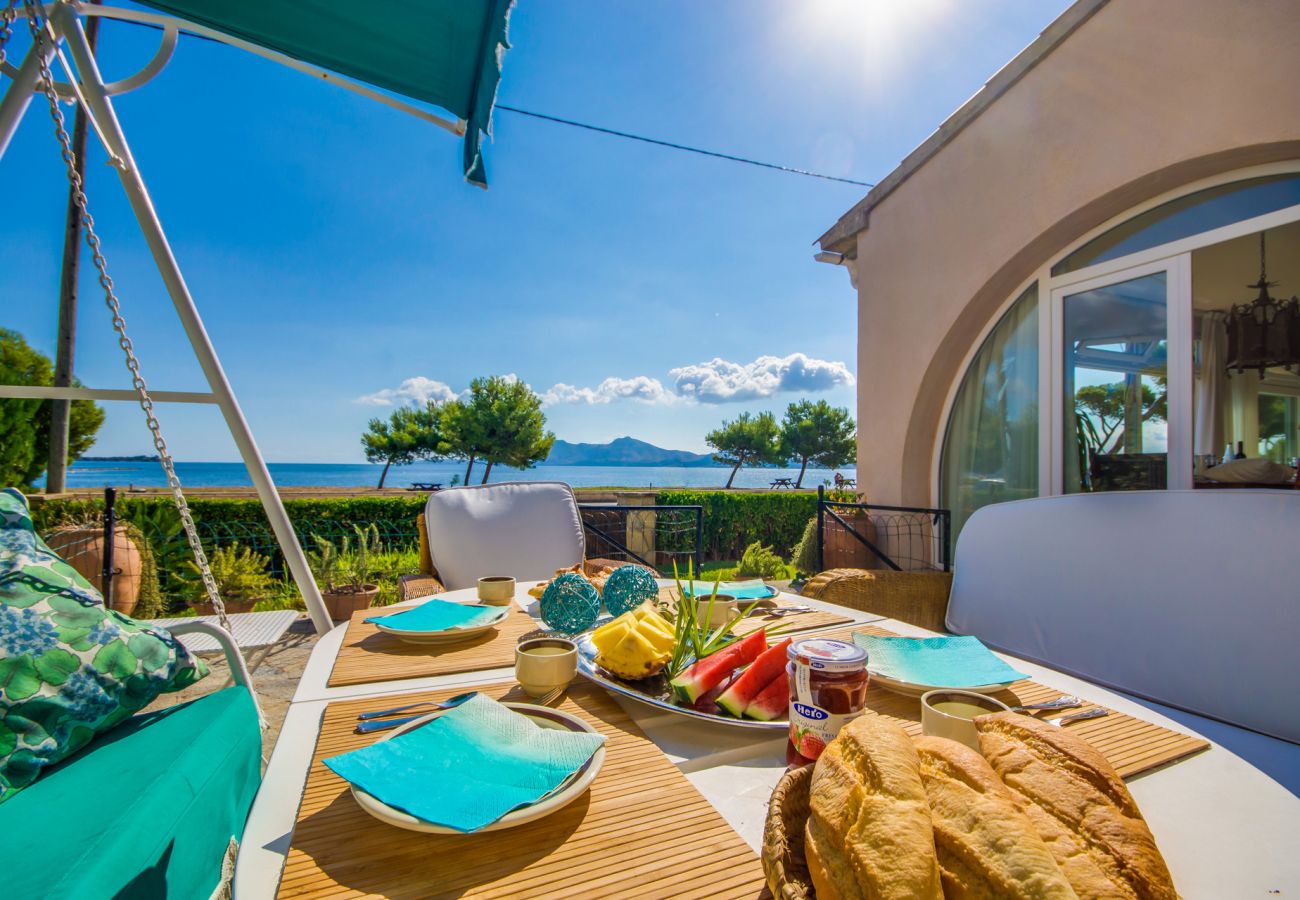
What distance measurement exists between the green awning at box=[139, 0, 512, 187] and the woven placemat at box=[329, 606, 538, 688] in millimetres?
1558

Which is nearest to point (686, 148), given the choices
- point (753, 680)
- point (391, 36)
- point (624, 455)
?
point (391, 36)

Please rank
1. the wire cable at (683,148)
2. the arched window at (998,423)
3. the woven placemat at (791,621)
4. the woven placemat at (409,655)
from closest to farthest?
the woven placemat at (409,655)
the woven placemat at (791,621)
the arched window at (998,423)
the wire cable at (683,148)

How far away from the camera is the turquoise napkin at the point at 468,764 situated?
559 millimetres

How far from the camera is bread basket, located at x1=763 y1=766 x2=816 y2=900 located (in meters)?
0.38

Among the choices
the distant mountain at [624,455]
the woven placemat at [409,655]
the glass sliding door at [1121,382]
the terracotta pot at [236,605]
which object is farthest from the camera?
the distant mountain at [624,455]

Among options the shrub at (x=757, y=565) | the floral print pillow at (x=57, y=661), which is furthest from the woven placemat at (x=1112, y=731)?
the shrub at (x=757, y=565)

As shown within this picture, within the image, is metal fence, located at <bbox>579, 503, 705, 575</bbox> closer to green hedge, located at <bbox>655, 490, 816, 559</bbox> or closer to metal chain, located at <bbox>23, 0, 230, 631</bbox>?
green hedge, located at <bbox>655, 490, 816, 559</bbox>

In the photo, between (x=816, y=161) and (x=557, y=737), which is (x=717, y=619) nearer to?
(x=557, y=737)

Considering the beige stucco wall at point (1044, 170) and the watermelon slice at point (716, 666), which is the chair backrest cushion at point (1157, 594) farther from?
the beige stucco wall at point (1044, 170)

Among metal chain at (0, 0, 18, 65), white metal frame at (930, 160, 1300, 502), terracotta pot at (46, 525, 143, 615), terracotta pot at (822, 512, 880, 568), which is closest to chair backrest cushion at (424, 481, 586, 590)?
metal chain at (0, 0, 18, 65)

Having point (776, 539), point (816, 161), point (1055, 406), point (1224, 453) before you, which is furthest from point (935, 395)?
point (776, 539)

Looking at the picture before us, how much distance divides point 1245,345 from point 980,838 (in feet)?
11.4

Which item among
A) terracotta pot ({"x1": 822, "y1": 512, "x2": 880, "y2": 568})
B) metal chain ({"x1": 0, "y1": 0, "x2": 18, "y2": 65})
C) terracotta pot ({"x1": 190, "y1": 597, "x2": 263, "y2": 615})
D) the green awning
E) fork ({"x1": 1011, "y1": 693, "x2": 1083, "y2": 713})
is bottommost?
terracotta pot ({"x1": 190, "y1": 597, "x2": 263, "y2": 615})

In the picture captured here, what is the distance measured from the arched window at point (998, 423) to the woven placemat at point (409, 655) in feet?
11.4
